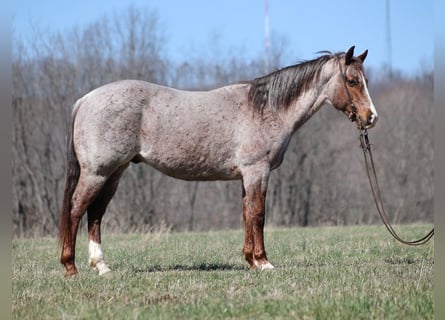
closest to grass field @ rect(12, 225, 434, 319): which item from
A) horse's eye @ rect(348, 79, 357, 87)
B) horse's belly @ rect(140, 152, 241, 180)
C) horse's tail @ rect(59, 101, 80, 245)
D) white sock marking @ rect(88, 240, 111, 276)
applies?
white sock marking @ rect(88, 240, 111, 276)

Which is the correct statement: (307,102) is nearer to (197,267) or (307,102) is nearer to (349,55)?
(349,55)

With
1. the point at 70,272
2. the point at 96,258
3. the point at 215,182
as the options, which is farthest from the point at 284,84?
the point at 215,182

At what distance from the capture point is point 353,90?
24.3ft

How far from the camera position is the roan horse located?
678cm

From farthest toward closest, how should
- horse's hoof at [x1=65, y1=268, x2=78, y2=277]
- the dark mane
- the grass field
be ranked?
1. the dark mane
2. horse's hoof at [x1=65, y1=268, x2=78, y2=277]
3. the grass field

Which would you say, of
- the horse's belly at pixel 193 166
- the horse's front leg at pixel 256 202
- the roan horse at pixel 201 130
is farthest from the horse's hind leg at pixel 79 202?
the horse's front leg at pixel 256 202

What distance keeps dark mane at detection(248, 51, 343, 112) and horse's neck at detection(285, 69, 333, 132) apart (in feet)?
0.22

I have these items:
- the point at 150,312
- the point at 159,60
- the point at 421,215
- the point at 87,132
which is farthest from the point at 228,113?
the point at 421,215

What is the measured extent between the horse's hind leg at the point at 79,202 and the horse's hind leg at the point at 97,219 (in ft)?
1.43

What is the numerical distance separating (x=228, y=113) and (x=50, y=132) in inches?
734

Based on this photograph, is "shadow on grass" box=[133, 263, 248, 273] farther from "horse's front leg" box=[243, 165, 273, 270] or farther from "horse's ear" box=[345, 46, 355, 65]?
"horse's ear" box=[345, 46, 355, 65]

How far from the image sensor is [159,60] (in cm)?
2531

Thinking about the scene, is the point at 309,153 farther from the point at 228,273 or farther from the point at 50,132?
the point at 228,273

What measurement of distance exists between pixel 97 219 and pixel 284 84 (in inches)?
116
